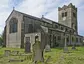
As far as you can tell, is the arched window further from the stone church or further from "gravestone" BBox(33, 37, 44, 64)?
"gravestone" BBox(33, 37, 44, 64)

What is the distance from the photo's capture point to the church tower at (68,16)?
5788 cm

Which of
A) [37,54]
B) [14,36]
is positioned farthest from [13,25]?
[37,54]

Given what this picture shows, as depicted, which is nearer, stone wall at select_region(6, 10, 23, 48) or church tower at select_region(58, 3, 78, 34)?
stone wall at select_region(6, 10, 23, 48)

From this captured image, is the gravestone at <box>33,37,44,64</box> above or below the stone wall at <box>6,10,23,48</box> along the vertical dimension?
below

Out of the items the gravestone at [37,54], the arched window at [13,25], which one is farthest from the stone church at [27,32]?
the gravestone at [37,54]

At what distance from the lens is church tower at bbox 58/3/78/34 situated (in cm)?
5788

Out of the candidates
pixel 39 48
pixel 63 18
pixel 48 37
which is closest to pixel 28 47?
pixel 39 48

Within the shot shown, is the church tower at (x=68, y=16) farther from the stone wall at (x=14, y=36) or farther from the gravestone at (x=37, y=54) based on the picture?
the gravestone at (x=37, y=54)

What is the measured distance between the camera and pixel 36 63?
38.9ft

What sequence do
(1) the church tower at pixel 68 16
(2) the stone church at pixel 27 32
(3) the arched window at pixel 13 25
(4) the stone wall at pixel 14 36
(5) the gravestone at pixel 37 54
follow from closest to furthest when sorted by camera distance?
1. (5) the gravestone at pixel 37 54
2. (2) the stone church at pixel 27 32
3. (4) the stone wall at pixel 14 36
4. (3) the arched window at pixel 13 25
5. (1) the church tower at pixel 68 16

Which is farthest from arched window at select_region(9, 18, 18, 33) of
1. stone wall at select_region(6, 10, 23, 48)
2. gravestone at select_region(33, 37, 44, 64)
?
gravestone at select_region(33, 37, 44, 64)

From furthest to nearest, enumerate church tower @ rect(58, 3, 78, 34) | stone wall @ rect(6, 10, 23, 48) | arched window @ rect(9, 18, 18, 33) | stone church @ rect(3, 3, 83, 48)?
1. church tower @ rect(58, 3, 78, 34)
2. arched window @ rect(9, 18, 18, 33)
3. stone wall @ rect(6, 10, 23, 48)
4. stone church @ rect(3, 3, 83, 48)

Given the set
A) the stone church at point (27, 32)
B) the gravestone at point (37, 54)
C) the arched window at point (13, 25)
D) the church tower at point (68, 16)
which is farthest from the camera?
the church tower at point (68, 16)

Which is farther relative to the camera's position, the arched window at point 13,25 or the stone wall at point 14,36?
the arched window at point 13,25
